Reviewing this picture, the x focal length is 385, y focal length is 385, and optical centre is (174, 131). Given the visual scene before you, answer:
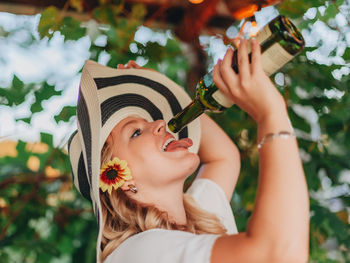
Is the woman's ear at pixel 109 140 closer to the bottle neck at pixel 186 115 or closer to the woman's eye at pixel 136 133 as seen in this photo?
the woman's eye at pixel 136 133

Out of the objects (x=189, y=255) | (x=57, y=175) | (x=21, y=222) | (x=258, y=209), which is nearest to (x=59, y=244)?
Answer: (x=21, y=222)

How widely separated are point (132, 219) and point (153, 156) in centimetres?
18

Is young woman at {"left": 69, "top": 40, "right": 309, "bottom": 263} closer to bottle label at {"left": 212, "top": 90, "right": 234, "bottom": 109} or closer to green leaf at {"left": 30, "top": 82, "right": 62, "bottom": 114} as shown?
bottle label at {"left": 212, "top": 90, "right": 234, "bottom": 109}

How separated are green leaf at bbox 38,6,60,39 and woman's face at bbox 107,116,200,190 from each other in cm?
54

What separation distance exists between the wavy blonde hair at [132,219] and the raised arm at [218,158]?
0.41 feet

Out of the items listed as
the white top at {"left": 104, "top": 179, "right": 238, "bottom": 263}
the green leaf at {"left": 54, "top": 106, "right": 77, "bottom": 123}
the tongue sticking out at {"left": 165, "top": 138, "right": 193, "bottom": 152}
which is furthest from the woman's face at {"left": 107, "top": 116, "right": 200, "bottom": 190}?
the green leaf at {"left": 54, "top": 106, "right": 77, "bottom": 123}

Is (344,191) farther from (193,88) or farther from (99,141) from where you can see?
(99,141)

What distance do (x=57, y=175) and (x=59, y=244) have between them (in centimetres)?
30

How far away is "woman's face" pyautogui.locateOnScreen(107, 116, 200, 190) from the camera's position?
3.19 ft

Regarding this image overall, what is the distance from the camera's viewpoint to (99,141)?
958 mm

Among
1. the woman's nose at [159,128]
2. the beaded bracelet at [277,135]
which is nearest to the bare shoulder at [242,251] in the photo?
the beaded bracelet at [277,135]

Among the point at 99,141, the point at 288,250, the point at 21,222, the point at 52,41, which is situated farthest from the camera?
the point at 21,222

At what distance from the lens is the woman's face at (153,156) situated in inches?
38.3

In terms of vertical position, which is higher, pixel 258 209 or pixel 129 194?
pixel 258 209
